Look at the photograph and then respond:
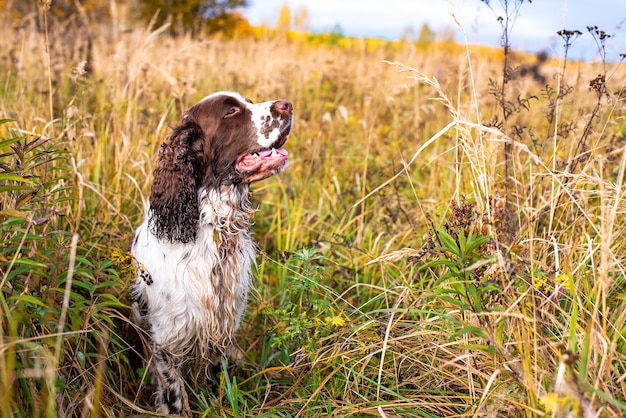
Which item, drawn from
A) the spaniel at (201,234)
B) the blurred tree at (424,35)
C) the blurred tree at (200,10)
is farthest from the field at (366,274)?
the blurred tree at (200,10)

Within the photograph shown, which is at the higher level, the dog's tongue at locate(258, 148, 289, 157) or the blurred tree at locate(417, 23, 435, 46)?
the blurred tree at locate(417, 23, 435, 46)

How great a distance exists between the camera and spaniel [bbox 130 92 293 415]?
107 inches

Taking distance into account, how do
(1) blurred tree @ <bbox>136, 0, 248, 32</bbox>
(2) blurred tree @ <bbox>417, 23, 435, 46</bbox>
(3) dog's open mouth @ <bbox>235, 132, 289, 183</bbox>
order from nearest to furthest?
1. (3) dog's open mouth @ <bbox>235, 132, 289, 183</bbox>
2. (2) blurred tree @ <bbox>417, 23, 435, 46</bbox>
3. (1) blurred tree @ <bbox>136, 0, 248, 32</bbox>

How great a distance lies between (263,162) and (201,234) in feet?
1.56

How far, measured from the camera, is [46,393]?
6.39 ft

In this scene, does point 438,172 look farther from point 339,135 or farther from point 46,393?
point 46,393

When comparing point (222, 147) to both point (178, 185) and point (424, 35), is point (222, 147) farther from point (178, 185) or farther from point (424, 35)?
point (424, 35)

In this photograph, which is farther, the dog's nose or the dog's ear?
the dog's nose

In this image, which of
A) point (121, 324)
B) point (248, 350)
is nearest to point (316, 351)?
point (248, 350)

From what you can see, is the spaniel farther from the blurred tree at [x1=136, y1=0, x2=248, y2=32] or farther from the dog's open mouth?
the blurred tree at [x1=136, y1=0, x2=248, y2=32]

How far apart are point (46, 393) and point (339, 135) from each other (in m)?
3.78

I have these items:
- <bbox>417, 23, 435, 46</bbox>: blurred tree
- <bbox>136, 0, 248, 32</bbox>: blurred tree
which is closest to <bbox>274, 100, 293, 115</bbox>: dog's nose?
<bbox>417, 23, 435, 46</bbox>: blurred tree

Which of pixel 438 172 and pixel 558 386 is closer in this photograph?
pixel 558 386

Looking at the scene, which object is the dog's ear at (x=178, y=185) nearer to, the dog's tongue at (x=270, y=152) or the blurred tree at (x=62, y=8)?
the dog's tongue at (x=270, y=152)
